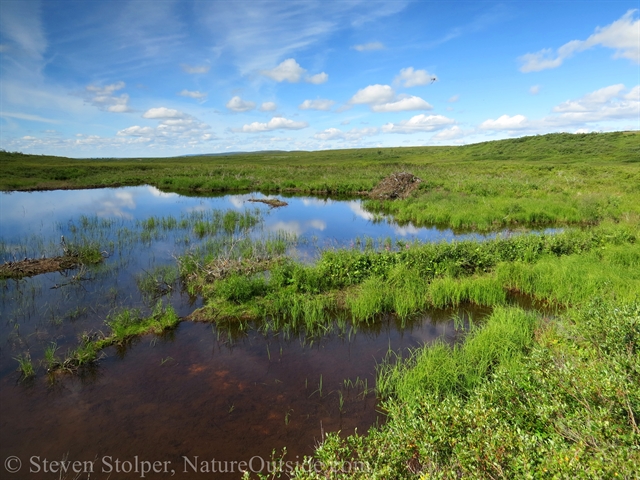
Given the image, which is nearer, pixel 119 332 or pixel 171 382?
pixel 171 382

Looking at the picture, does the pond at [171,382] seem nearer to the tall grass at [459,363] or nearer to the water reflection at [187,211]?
the tall grass at [459,363]

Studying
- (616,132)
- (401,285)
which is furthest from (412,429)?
(616,132)

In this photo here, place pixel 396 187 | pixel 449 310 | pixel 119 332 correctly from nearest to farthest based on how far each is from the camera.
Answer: pixel 119 332 < pixel 449 310 < pixel 396 187

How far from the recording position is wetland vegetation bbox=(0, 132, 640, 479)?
3383mm

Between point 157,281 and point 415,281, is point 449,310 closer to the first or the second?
point 415,281

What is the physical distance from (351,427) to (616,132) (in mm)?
122836

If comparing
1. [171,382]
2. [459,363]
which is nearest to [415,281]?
[459,363]

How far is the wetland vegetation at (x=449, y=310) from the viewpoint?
3.38 metres

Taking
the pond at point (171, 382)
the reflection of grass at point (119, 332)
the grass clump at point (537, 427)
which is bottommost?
the pond at point (171, 382)

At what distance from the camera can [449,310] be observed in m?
9.31

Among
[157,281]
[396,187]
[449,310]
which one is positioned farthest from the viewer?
[396,187]

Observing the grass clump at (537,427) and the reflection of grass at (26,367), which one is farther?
the reflection of grass at (26,367)

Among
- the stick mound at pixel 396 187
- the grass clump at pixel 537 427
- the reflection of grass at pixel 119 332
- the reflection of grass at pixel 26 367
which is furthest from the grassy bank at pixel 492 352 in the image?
the stick mound at pixel 396 187

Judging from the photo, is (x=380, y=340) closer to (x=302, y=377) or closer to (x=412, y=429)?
(x=302, y=377)
